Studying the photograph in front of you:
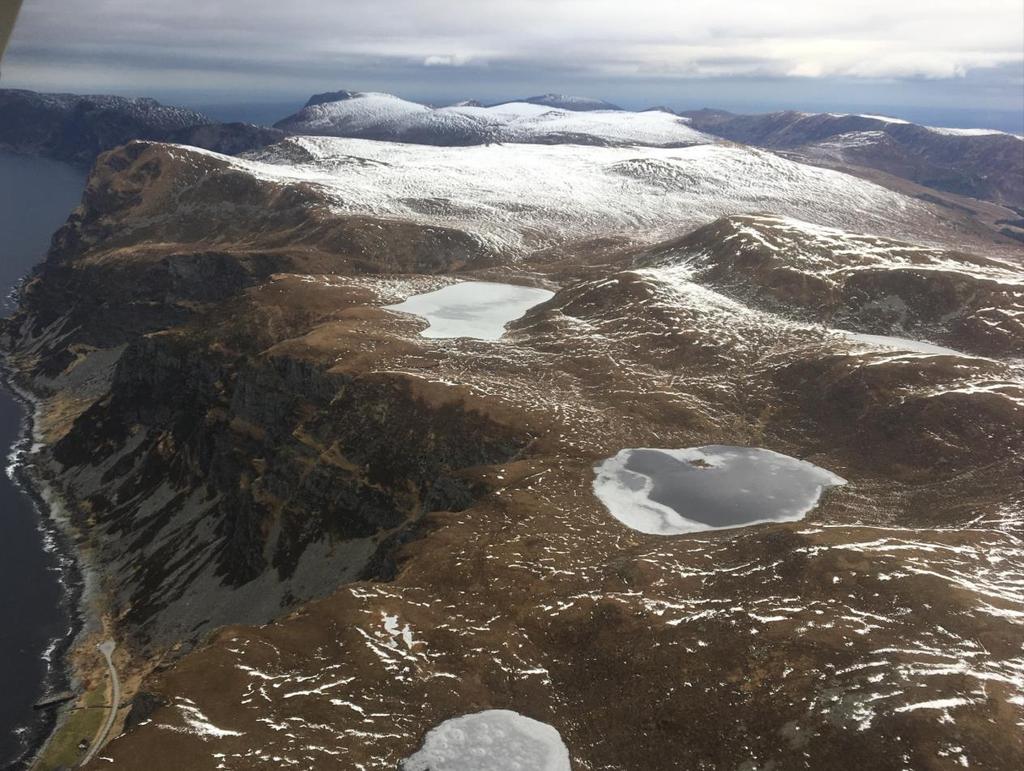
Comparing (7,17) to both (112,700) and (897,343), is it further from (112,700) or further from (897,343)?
(897,343)

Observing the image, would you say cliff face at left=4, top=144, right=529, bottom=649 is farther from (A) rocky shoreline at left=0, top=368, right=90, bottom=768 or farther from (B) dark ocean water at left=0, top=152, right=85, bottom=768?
(B) dark ocean water at left=0, top=152, right=85, bottom=768

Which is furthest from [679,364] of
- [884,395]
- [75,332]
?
[75,332]

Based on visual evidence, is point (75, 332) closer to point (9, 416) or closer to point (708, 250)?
point (9, 416)

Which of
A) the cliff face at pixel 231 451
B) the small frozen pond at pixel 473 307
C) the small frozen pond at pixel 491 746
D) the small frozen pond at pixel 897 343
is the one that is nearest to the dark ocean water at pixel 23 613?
the cliff face at pixel 231 451

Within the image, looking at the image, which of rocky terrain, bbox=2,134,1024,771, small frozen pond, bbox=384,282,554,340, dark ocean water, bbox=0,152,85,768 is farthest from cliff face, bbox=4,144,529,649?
small frozen pond, bbox=384,282,554,340

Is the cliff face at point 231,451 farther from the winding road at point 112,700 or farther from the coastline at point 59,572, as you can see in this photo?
the winding road at point 112,700

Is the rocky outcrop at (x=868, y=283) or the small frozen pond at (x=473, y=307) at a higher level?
the rocky outcrop at (x=868, y=283)

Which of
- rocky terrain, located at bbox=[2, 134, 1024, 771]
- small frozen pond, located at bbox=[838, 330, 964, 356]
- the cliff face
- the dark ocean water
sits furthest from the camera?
small frozen pond, located at bbox=[838, 330, 964, 356]
